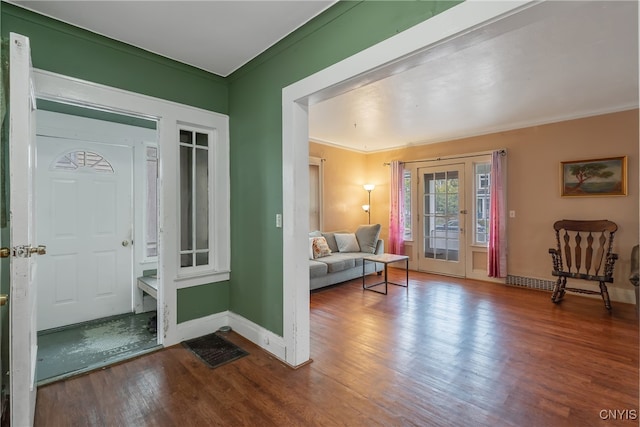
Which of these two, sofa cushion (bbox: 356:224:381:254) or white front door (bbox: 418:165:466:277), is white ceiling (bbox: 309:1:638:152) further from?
sofa cushion (bbox: 356:224:381:254)

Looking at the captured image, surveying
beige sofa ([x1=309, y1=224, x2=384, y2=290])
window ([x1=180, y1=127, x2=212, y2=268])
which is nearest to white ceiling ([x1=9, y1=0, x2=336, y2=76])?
window ([x1=180, y1=127, x2=212, y2=268])

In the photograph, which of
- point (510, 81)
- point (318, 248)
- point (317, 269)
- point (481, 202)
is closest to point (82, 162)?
point (317, 269)

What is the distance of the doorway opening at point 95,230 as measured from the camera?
3057 mm

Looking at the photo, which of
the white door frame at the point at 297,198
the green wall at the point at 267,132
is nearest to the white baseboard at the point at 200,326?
the green wall at the point at 267,132

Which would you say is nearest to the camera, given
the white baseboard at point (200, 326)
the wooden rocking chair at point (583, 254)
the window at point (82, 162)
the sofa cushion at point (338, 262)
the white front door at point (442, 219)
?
the white baseboard at point (200, 326)

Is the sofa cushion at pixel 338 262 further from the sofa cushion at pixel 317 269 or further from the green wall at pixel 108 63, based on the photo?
the green wall at pixel 108 63

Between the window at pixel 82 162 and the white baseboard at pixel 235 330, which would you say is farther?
the window at pixel 82 162

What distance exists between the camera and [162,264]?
104 inches

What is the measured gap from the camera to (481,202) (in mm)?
5297

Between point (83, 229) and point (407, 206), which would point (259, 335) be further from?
point (407, 206)

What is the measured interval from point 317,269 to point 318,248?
0.59 m

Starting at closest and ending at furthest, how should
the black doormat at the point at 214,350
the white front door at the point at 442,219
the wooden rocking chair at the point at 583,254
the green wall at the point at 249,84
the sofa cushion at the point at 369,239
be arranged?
the green wall at the point at 249,84 < the black doormat at the point at 214,350 < the wooden rocking chair at the point at 583,254 < the white front door at the point at 442,219 < the sofa cushion at the point at 369,239

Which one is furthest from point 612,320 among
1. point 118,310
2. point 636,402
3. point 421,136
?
point 118,310

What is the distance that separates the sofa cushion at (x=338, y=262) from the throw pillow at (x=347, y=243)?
1.37 feet
